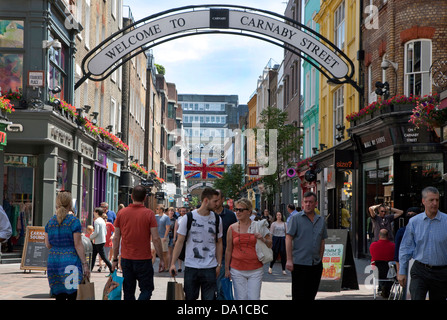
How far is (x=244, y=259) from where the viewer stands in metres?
9.44

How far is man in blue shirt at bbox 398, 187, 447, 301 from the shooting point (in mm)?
7957

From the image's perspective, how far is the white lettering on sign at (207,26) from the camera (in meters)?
18.5

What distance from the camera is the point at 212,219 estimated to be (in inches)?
370

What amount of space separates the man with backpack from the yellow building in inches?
762

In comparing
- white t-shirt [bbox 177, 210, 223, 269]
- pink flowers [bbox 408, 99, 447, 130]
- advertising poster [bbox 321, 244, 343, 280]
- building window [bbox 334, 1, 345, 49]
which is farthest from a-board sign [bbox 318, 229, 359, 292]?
building window [bbox 334, 1, 345, 49]

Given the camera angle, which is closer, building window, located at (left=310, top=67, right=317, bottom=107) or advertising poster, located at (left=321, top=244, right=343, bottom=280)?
advertising poster, located at (left=321, top=244, right=343, bottom=280)

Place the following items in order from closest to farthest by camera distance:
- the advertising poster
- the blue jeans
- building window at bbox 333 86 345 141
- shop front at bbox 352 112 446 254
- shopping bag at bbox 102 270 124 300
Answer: shopping bag at bbox 102 270 124 300 → the blue jeans → the advertising poster → shop front at bbox 352 112 446 254 → building window at bbox 333 86 345 141

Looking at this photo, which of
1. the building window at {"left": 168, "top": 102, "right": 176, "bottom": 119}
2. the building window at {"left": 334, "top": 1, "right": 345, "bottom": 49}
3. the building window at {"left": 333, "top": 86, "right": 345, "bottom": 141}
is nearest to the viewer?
the building window at {"left": 334, "top": 1, "right": 345, "bottom": 49}

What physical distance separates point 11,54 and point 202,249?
13.7 meters

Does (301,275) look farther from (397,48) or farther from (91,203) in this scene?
(91,203)

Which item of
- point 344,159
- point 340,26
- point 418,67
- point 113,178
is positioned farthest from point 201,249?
point 113,178

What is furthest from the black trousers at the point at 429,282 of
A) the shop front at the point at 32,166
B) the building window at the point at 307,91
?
the building window at the point at 307,91

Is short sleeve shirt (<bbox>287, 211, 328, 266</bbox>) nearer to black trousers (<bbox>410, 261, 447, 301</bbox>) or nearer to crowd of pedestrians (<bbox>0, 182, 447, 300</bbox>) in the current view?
crowd of pedestrians (<bbox>0, 182, 447, 300</bbox>)

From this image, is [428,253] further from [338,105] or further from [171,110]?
[171,110]
